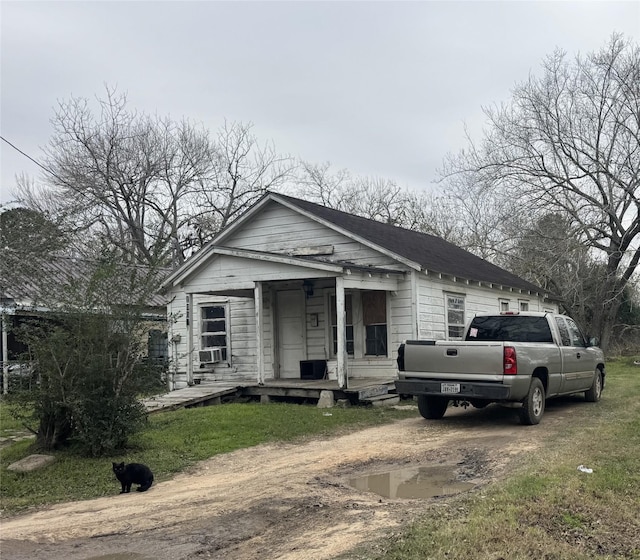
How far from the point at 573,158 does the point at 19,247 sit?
21844 mm

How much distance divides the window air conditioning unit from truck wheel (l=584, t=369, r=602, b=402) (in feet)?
29.9

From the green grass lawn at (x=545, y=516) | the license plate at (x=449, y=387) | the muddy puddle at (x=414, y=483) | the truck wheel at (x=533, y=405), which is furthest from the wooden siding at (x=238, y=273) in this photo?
the green grass lawn at (x=545, y=516)

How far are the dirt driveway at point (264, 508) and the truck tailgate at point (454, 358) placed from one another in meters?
1.05

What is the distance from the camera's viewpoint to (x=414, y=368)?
1072cm

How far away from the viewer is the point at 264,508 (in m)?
6.22

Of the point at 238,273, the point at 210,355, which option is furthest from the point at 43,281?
the point at 210,355

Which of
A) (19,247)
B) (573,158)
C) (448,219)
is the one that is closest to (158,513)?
(19,247)

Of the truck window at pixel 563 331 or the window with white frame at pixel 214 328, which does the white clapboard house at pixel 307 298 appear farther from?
the truck window at pixel 563 331

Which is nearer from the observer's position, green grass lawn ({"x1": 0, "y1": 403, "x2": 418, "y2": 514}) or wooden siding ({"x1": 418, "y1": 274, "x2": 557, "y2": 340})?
green grass lawn ({"x1": 0, "y1": 403, "x2": 418, "y2": 514})

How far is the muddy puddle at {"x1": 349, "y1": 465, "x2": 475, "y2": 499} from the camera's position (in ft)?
21.7

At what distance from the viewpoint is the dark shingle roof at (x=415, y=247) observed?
15.7 metres

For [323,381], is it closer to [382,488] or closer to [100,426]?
[100,426]

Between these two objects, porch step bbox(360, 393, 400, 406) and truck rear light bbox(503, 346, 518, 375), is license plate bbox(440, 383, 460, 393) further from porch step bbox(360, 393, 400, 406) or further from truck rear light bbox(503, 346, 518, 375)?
porch step bbox(360, 393, 400, 406)

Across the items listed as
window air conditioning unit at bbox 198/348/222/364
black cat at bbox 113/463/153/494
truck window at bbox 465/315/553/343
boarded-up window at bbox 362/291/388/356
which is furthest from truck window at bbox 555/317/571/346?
window air conditioning unit at bbox 198/348/222/364
